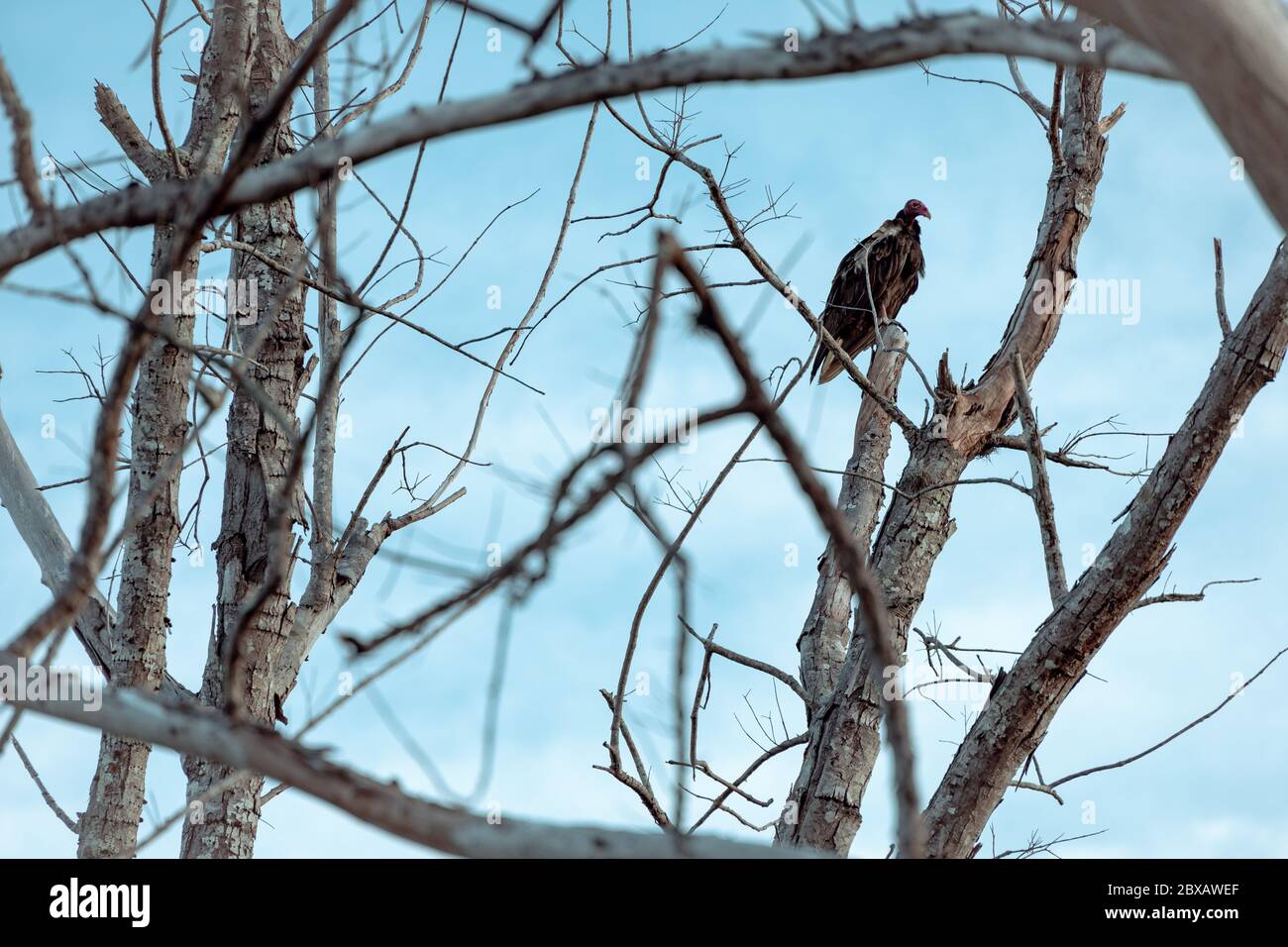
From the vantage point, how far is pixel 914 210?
7.48 metres

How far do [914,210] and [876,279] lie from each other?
1273 millimetres

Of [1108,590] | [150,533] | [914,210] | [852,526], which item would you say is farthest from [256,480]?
[914,210]

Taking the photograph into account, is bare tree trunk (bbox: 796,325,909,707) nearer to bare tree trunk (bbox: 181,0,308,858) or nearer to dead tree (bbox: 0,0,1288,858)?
dead tree (bbox: 0,0,1288,858)

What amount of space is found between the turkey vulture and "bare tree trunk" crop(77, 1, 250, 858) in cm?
326

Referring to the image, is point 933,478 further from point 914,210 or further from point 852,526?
point 914,210

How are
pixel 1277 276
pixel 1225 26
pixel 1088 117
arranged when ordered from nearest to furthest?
pixel 1225 26 → pixel 1277 276 → pixel 1088 117
